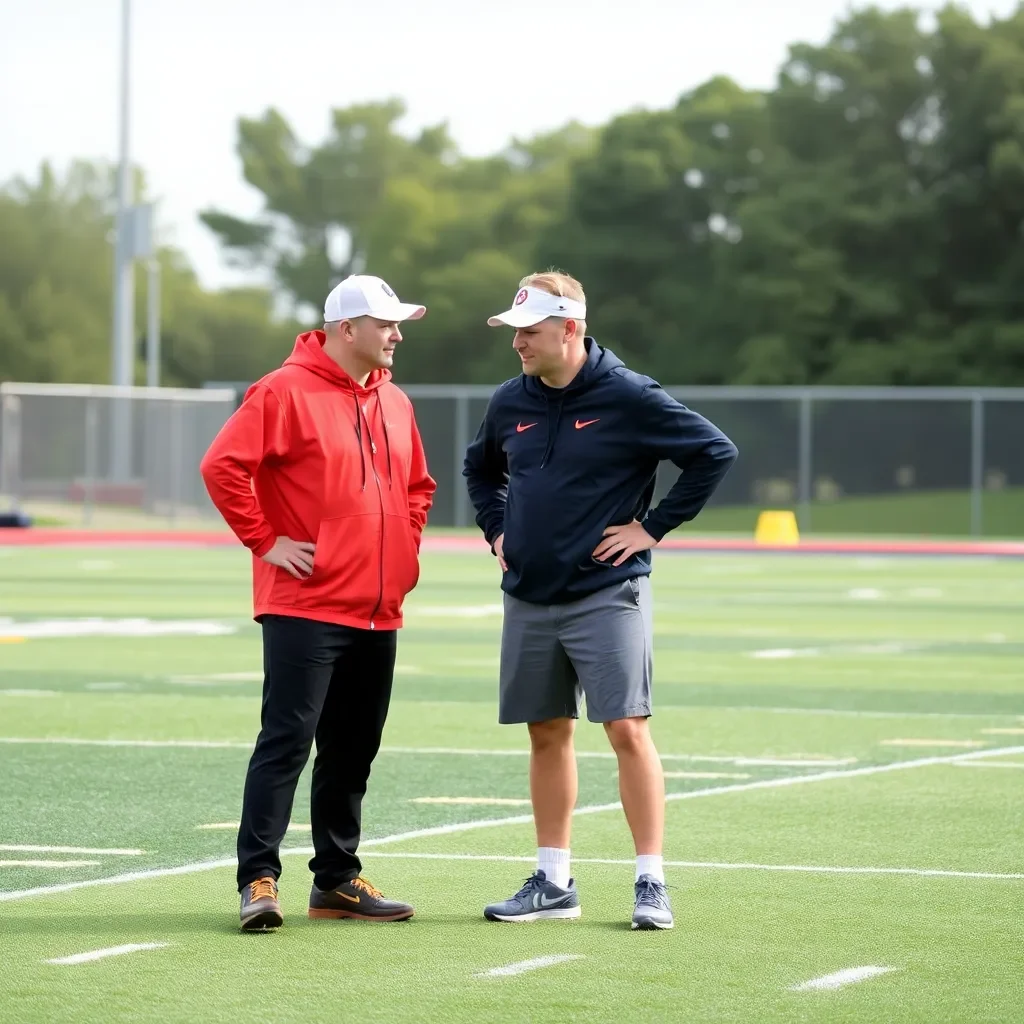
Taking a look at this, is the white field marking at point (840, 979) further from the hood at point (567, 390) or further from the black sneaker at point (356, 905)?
the hood at point (567, 390)

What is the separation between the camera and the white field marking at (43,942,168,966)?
21.5ft

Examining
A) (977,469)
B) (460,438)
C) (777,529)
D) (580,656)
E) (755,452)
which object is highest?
(460,438)

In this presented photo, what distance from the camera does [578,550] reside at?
7.24m

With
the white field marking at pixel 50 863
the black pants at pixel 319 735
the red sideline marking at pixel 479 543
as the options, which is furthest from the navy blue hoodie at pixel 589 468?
the red sideline marking at pixel 479 543

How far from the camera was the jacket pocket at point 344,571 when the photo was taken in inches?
285

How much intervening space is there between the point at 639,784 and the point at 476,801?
2.87 meters

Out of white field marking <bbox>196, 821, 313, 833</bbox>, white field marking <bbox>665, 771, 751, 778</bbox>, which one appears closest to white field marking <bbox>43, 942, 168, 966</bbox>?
white field marking <bbox>196, 821, 313, 833</bbox>

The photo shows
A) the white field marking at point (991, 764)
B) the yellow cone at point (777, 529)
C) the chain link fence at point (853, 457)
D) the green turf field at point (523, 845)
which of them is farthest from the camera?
the chain link fence at point (853, 457)

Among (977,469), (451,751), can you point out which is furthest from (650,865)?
(977,469)

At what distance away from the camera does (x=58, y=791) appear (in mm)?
10242

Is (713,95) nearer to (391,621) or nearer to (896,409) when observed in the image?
(896,409)

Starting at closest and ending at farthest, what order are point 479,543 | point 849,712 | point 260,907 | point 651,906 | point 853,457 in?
point 260,907 → point 651,906 → point 849,712 → point 479,543 → point 853,457

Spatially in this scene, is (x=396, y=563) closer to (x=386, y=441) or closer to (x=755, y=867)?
(x=386, y=441)

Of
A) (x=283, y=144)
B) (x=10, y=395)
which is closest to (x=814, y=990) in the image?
(x=10, y=395)
